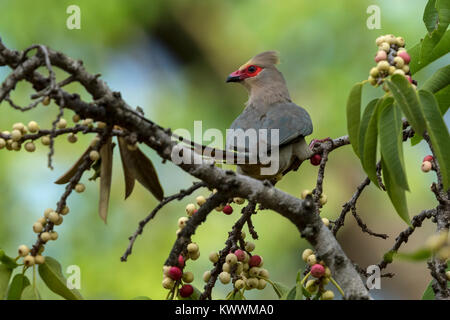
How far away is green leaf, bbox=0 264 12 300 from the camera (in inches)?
59.6

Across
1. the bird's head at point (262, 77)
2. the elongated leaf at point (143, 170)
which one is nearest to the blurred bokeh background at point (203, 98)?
the bird's head at point (262, 77)

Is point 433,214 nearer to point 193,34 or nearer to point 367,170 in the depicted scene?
point 367,170

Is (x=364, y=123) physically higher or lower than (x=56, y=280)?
higher

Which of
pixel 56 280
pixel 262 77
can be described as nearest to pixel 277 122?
pixel 262 77

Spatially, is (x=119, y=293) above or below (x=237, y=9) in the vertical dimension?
below

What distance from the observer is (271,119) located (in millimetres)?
3154

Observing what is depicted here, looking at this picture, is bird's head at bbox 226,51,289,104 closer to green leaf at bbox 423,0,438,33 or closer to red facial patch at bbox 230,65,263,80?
red facial patch at bbox 230,65,263,80

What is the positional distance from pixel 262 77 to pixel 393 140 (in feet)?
6.93

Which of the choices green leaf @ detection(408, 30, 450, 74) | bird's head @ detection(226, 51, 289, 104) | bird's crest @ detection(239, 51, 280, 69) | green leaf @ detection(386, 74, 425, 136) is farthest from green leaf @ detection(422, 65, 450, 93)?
bird's crest @ detection(239, 51, 280, 69)

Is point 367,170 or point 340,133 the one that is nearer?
point 367,170

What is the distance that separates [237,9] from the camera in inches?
225

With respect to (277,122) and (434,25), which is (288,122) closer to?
(277,122)
